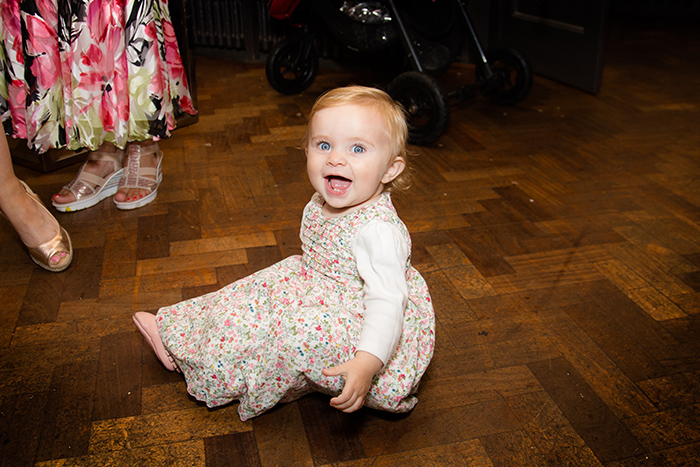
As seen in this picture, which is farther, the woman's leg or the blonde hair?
the woman's leg


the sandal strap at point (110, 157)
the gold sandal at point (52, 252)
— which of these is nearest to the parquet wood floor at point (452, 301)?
the gold sandal at point (52, 252)

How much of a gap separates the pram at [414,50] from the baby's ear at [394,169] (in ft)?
3.86

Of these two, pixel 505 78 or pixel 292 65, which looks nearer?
pixel 505 78

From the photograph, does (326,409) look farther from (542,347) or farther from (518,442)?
(542,347)

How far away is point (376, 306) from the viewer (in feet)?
2.84

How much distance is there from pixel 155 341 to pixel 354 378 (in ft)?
1.47

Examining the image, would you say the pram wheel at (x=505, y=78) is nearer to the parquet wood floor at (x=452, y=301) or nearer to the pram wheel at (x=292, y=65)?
the parquet wood floor at (x=452, y=301)

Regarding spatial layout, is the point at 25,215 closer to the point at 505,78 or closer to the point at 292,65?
the point at 292,65

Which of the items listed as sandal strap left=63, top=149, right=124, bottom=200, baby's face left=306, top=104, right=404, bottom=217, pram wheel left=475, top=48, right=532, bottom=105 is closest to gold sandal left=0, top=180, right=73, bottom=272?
sandal strap left=63, top=149, right=124, bottom=200

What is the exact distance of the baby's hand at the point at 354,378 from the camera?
77cm

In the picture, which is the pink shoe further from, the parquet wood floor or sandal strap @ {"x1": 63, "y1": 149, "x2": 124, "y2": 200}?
sandal strap @ {"x1": 63, "y1": 149, "x2": 124, "y2": 200}

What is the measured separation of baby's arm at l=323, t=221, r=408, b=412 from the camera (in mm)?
788

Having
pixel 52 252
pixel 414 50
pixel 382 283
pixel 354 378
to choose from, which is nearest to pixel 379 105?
pixel 382 283

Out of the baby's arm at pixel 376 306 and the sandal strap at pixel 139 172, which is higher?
the baby's arm at pixel 376 306
